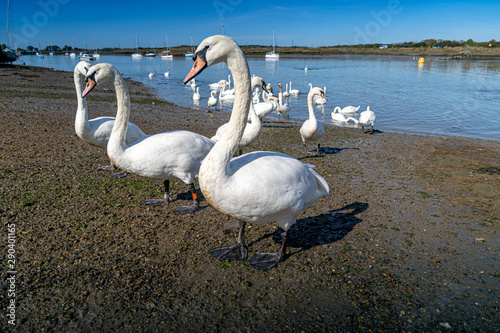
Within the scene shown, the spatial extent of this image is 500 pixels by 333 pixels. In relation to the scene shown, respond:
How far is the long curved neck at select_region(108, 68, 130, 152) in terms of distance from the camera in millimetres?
4926

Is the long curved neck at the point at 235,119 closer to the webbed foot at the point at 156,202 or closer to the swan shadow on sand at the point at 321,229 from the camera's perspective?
the swan shadow on sand at the point at 321,229

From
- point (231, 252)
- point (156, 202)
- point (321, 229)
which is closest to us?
point (231, 252)

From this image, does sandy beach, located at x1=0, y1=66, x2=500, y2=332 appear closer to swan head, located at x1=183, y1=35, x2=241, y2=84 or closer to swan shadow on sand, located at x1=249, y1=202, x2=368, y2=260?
swan shadow on sand, located at x1=249, y1=202, x2=368, y2=260

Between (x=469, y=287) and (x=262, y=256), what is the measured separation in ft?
7.82

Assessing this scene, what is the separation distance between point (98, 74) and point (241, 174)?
3.56 m

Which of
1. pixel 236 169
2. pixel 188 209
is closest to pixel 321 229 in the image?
pixel 236 169

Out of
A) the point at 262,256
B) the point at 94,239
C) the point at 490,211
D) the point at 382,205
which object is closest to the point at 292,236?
the point at 262,256

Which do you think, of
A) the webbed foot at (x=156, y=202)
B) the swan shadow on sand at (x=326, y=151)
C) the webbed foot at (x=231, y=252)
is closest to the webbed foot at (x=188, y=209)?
the webbed foot at (x=156, y=202)

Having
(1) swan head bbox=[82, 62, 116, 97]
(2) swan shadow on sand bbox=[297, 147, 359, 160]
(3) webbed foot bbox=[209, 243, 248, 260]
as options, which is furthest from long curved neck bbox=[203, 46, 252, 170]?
(2) swan shadow on sand bbox=[297, 147, 359, 160]

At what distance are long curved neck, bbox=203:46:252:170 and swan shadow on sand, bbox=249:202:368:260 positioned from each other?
1.66 meters

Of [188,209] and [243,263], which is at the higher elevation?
[188,209]

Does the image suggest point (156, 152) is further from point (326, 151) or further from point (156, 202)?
point (326, 151)

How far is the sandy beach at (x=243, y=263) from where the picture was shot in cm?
306

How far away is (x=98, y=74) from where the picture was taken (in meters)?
5.38
